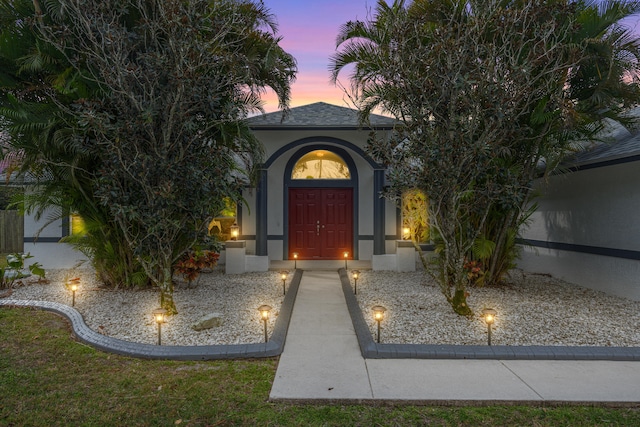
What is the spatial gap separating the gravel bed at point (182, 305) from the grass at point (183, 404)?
704mm

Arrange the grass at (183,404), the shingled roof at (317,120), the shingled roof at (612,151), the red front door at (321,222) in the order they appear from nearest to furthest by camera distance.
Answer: the grass at (183,404)
the shingled roof at (612,151)
the shingled roof at (317,120)
the red front door at (321,222)

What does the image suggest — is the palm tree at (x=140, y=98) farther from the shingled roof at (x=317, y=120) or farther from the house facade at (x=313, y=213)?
the house facade at (x=313, y=213)

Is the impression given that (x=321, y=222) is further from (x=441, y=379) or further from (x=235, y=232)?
(x=441, y=379)

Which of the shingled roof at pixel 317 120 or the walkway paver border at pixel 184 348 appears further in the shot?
the shingled roof at pixel 317 120

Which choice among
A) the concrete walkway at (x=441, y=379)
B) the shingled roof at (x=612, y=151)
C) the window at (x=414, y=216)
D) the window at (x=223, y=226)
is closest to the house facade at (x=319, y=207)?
the window at (x=414, y=216)

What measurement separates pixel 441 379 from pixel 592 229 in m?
6.24

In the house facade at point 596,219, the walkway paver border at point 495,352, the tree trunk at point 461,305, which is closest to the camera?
the walkway paver border at point 495,352

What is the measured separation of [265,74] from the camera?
7.27 m

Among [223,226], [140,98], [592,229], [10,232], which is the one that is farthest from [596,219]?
[10,232]

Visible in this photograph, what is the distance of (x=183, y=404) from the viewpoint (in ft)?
10.8

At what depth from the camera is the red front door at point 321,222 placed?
10.2m

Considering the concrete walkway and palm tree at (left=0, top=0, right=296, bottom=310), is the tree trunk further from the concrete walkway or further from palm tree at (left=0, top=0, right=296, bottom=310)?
palm tree at (left=0, top=0, right=296, bottom=310)

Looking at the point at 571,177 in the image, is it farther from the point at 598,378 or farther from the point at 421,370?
the point at 421,370

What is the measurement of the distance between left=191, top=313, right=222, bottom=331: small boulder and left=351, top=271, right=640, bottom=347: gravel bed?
86.8 inches
